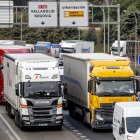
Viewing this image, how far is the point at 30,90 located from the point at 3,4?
2654 centimetres

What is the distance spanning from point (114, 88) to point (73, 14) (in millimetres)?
19880

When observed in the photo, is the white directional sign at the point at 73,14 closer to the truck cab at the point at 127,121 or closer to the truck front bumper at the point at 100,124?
the truck front bumper at the point at 100,124

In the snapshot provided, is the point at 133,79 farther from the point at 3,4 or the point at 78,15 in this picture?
the point at 3,4

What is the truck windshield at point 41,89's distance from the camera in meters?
31.8

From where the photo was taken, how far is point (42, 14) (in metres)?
50.5

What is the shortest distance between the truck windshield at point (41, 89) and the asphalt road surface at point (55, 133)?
1.68 meters

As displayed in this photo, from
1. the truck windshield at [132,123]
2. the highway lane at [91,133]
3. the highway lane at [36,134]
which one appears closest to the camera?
the truck windshield at [132,123]

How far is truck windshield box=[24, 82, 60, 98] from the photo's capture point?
31.8 metres

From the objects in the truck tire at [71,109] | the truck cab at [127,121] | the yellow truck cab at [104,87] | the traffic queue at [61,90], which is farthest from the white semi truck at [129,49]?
the truck cab at [127,121]

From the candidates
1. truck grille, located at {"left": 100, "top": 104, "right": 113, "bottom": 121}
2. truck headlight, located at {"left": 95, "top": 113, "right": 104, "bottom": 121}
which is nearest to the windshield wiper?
truck grille, located at {"left": 100, "top": 104, "right": 113, "bottom": 121}

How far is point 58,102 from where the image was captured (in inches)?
1256

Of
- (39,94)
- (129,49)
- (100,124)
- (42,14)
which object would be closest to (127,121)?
(100,124)

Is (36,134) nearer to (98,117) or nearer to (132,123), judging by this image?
(98,117)

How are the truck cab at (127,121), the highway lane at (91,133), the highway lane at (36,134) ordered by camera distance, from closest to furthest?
the truck cab at (127,121) → the highway lane at (91,133) → the highway lane at (36,134)
